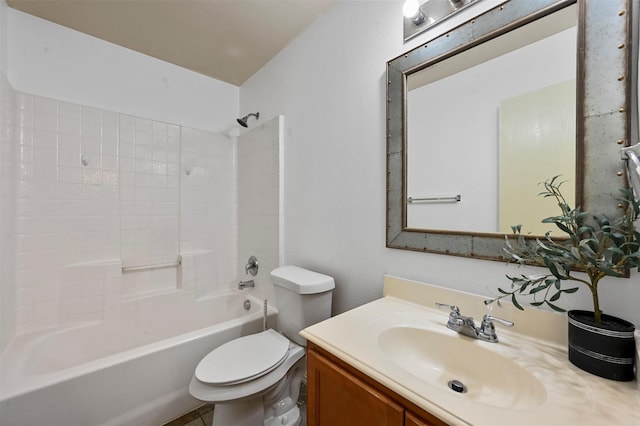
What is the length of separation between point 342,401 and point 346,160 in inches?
42.5

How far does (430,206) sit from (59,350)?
2.33m

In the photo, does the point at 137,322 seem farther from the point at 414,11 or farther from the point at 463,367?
the point at 414,11

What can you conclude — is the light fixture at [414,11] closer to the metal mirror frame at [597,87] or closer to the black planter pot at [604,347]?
the metal mirror frame at [597,87]

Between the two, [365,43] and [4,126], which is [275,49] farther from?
[4,126]

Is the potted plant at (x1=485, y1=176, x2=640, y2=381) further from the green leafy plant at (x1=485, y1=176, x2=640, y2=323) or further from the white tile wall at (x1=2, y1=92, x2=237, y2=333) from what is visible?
the white tile wall at (x1=2, y1=92, x2=237, y2=333)

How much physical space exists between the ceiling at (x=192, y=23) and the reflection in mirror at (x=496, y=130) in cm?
98

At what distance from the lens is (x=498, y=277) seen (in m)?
0.89

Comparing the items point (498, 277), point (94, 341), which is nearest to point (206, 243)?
point (94, 341)

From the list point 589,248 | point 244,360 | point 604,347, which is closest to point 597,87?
point 589,248

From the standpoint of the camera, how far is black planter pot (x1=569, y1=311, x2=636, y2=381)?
0.59 metres

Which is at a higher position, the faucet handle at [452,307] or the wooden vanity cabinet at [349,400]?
the faucet handle at [452,307]

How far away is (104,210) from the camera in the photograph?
1837 mm

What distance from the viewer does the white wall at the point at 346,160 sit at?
3.79 feet

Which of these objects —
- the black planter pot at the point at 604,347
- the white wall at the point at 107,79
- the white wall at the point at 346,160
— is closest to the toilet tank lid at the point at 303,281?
the white wall at the point at 346,160
